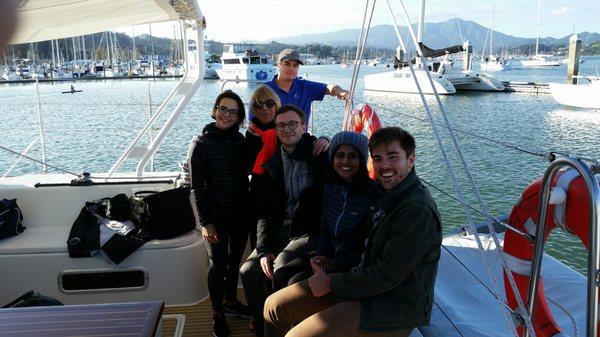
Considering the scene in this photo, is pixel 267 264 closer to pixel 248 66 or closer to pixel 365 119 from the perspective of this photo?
pixel 365 119

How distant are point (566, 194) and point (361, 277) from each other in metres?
0.88

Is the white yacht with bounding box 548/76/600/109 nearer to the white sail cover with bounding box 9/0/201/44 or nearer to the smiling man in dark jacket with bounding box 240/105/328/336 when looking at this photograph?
the white sail cover with bounding box 9/0/201/44

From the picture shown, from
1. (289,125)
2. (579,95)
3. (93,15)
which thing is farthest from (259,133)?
(579,95)

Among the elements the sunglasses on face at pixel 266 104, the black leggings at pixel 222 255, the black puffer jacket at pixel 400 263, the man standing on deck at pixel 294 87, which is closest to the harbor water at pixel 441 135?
the man standing on deck at pixel 294 87

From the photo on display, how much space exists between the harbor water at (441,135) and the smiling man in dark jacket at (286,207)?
1408 mm

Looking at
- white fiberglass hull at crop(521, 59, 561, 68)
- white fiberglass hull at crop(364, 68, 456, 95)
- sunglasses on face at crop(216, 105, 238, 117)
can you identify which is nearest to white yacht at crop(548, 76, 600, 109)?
white fiberglass hull at crop(364, 68, 456, 95)

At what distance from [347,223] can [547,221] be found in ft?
2.84

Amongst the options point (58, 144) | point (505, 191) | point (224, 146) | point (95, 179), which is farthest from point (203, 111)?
point (224, 146)

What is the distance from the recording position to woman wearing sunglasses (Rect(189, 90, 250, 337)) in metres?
2.67

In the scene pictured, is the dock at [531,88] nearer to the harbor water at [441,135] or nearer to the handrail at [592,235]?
the harbor water at [441,135]

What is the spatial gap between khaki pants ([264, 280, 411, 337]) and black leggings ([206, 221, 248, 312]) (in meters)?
0.61

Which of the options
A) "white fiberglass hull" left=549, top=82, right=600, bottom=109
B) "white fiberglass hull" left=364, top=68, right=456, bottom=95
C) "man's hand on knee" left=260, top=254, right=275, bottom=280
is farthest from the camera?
"white fiberglass hull" left=364, top=68, right=456, bottom=95

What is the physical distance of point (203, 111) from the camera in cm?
2178

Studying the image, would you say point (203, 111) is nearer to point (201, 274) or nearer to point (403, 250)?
point (201, 274)
